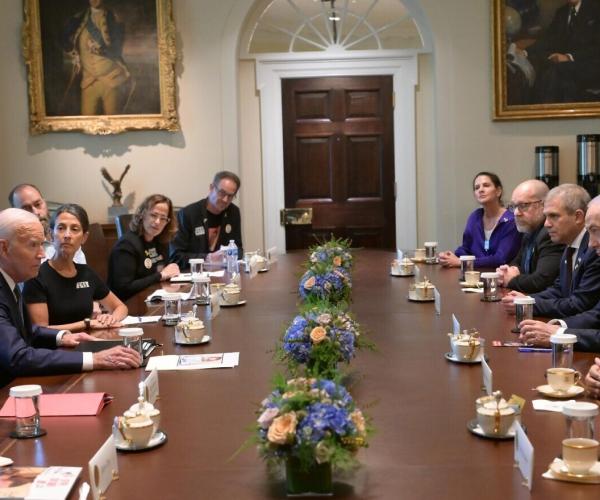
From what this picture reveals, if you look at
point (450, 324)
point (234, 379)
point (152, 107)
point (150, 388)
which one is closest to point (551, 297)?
point (450, 324)

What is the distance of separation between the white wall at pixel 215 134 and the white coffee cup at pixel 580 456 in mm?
6204

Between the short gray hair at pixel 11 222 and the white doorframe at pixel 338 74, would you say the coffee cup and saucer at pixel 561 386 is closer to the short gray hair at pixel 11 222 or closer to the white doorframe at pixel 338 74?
the short gray hair at pixel 11 222

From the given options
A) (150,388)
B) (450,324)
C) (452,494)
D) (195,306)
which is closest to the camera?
(452,494)

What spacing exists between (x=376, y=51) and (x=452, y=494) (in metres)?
6.82

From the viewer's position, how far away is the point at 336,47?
8.34m

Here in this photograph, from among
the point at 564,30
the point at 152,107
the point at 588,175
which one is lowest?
the point at 588,175

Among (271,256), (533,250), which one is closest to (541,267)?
(533,250)

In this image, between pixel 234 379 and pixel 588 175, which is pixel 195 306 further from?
pixel 588 175

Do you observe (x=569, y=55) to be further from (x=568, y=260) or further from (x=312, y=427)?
(x=312, y=427)

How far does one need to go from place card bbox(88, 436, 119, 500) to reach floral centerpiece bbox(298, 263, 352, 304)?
189 cm

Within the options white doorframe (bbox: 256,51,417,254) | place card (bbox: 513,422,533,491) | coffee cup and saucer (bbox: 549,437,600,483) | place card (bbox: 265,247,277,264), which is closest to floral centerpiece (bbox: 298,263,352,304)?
place card (bbox: 513,422,533,491)

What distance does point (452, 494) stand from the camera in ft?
6.12

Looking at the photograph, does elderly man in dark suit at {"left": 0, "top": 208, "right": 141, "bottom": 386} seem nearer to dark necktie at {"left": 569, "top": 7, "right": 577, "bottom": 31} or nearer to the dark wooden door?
the dark wooden door

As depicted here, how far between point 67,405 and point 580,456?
1.39 metres
